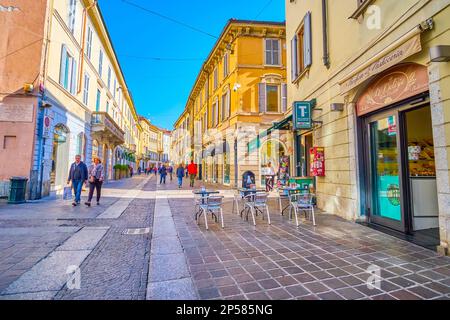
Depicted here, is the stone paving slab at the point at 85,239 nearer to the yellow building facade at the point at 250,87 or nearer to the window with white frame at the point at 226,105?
the yellow building facade at the point at 250,87

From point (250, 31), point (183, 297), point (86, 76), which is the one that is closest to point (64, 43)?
point (86, 76)

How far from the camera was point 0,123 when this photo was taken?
892 centimetres

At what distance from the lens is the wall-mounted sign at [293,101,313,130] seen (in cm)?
777

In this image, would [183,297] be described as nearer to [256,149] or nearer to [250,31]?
[256,149]

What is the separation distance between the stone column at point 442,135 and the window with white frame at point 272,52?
44.4 feet

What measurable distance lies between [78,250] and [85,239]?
66 centimetres

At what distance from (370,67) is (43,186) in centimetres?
1190

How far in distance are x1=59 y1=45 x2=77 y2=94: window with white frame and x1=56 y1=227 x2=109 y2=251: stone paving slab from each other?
9262 millimetres

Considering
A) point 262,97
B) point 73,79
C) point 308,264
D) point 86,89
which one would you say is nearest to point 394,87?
point 308,264

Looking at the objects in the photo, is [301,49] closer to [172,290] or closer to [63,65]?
[172,290]

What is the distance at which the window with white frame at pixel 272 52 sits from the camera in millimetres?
16344

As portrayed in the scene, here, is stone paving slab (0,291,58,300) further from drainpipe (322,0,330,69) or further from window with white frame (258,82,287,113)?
window with white frame (258,82,287,113)

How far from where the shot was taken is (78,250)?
382 cm

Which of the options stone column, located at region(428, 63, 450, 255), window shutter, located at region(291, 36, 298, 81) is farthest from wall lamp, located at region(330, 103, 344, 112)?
window shutter, located at region(291, 36, 298, 81)
